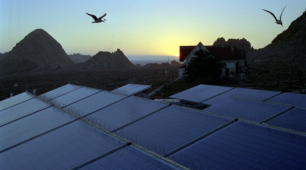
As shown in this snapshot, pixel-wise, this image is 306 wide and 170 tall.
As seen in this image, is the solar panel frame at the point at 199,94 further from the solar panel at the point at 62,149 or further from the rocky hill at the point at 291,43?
the rocky hill at the point at 291,43

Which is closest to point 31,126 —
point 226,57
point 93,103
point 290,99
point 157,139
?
point 93,103

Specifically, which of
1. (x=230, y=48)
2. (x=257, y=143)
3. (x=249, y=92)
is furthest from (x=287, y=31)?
(x=257, y=143)

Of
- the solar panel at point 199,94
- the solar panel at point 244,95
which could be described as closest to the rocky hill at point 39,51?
the solar panel at point 199,94

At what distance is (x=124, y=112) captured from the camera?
6301mm

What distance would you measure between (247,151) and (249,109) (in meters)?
3.80

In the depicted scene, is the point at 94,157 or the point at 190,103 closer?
the point at 94,157

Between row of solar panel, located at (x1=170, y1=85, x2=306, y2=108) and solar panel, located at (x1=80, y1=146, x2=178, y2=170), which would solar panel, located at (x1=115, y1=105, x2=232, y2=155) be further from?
row of solar panel, located at (x1=170, y1=85, x2=306, y2=108)

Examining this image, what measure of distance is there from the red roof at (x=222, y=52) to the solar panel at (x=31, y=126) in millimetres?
27523

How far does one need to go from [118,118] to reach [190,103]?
4572mm

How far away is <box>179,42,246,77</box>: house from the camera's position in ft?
99.2

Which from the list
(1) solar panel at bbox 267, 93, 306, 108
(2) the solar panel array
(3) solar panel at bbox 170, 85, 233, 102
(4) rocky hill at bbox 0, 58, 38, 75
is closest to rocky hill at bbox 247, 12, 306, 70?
(3) solar panel at bbox 170, 85, 233, 102

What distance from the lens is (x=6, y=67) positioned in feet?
297

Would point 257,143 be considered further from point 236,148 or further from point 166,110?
point 166,110

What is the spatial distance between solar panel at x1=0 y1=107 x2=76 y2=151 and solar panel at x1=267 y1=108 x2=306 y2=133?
470 centimetres
